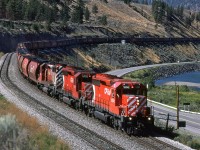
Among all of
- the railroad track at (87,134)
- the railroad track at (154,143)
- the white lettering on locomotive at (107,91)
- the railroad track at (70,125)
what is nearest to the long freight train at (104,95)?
the white lettering on locomotive at (107,91)

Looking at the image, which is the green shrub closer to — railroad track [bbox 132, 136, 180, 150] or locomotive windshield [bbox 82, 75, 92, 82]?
railroad track [bbox 132, 136, 180, 150]

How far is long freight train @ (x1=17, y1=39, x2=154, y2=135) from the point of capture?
26266mm

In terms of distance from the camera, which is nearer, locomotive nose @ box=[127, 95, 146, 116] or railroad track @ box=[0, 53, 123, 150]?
railroad track @ box=[0, 53, 123, 150]

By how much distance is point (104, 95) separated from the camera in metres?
29.5

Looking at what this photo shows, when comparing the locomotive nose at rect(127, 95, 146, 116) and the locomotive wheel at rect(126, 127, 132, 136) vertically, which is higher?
the locomotive nose at rect(127, 95, 146, 116)

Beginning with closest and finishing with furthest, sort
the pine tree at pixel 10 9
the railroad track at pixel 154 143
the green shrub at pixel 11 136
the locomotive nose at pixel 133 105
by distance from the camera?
the green shrub at pixel 11 136 → the railroad track at pixel 154 143 → the locomotive nose at pixel 133 105 → the pine tree at pixel 10 9

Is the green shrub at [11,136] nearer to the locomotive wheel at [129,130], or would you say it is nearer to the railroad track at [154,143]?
the railroad track at [154,143]

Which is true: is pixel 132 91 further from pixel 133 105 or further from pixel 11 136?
pixel 11 136

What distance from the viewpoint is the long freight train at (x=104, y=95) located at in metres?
26.3

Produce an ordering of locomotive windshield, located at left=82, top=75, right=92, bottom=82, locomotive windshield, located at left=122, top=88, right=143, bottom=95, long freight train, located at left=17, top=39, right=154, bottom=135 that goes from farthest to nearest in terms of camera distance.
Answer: locomotive windshield, located at left=82, top=75, right=92, bottom=82 → locomotive windshield, located at left=122, top=88, right=143, bottom=95 → long freight train, located at left=17, top=39, right=154, bottom=135

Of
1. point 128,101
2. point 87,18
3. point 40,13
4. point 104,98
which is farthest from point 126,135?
point 87,18

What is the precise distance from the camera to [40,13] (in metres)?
146

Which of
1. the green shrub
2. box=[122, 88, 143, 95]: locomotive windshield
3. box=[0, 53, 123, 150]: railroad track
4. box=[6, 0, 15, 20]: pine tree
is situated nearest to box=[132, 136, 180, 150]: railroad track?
box=[0, 53, 123, 150]: railroad track

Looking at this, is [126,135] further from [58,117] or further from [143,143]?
[58,117]
